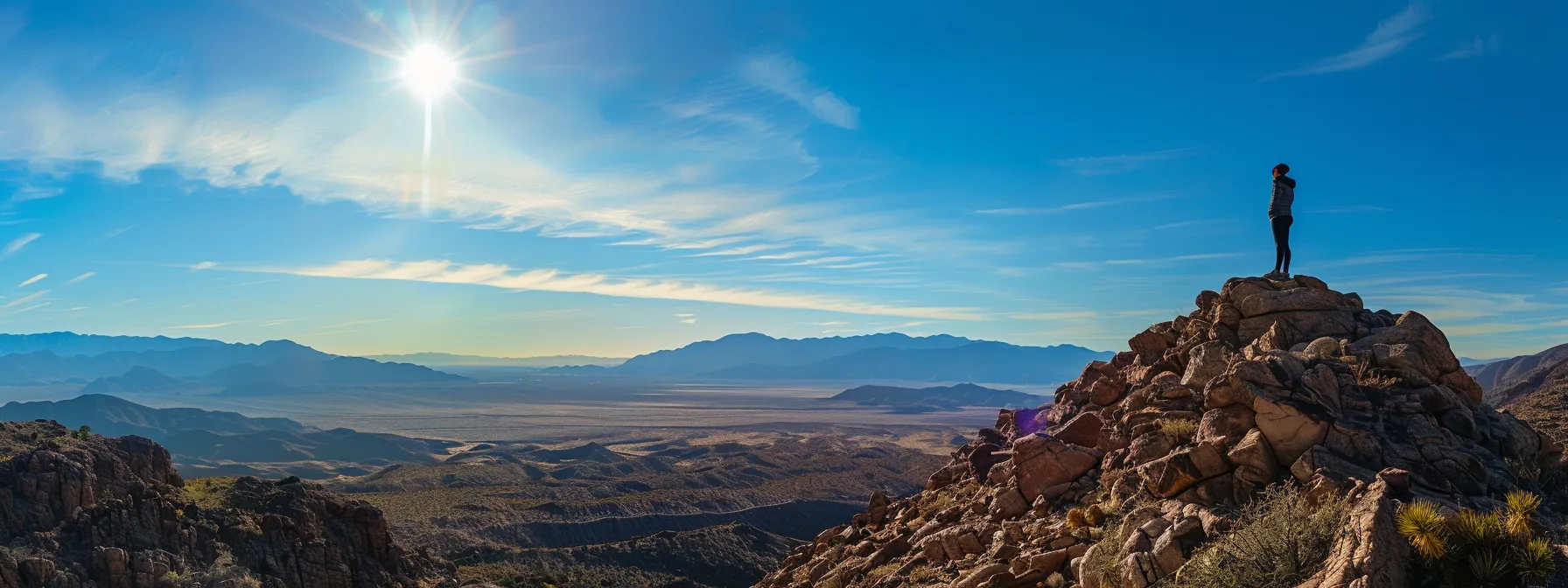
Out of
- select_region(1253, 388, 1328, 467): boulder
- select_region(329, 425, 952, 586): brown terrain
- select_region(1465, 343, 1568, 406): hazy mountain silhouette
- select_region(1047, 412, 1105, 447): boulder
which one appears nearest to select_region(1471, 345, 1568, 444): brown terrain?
select_region(1465, 343, 1568, 406): hazy mountain silhouette

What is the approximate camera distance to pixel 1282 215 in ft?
58.0

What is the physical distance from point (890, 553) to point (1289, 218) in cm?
1072

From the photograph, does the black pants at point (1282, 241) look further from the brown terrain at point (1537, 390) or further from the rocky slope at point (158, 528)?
the rocky slope at point (158, 528)

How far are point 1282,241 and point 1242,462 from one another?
26.6 feet

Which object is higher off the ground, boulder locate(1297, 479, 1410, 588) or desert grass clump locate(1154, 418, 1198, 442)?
desert grass clump locate(1154, 418, 1198, 442)

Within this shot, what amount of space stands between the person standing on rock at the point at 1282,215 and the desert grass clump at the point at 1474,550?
10.1 m

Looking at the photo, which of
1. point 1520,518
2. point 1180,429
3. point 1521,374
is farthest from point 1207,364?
point 1521,374

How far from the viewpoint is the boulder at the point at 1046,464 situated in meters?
15.9

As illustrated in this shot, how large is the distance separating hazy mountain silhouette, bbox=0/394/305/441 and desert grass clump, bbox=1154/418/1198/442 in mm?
174640

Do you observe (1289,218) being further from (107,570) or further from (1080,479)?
(107,570)

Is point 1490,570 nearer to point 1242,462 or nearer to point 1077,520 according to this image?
point 1242,462

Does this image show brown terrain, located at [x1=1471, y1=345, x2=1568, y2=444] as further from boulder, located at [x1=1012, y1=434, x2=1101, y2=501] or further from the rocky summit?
boulder, located at [x1=1012, y1=434, x2=1101, y2=501]

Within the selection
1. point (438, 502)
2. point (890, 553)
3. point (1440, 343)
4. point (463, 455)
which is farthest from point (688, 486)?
point (1440, 343)

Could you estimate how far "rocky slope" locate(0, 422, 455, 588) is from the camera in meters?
24.0
